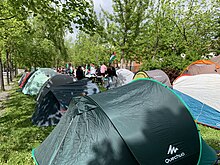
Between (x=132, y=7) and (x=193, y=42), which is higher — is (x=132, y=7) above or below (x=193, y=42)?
above

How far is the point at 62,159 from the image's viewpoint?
9.31 ft

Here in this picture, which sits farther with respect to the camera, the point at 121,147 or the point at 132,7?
the point at 132,7

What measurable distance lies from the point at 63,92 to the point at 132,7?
973 centimetres

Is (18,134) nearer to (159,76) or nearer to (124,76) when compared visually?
(159,76)

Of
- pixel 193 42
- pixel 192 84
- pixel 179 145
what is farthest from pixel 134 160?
pixel 193 42

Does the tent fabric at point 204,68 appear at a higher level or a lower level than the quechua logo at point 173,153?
higher

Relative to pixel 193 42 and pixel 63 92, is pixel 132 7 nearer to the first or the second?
pixel 193 42

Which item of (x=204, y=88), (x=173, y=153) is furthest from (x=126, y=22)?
(x=173, y=153)

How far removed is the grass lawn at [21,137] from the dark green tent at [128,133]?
99 cm

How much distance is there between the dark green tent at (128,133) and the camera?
8.90 ft

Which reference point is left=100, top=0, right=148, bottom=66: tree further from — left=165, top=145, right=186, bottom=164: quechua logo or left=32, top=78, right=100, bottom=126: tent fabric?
left=165, top=145, right=186, bottom=164: quechua logo

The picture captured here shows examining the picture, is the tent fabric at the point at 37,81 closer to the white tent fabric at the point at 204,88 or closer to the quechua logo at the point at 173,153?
the white tent fabric at the point at 204,88

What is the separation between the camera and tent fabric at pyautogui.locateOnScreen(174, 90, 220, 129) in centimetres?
562

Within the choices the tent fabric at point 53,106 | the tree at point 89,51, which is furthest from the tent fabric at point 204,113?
the tree at point 89,51
